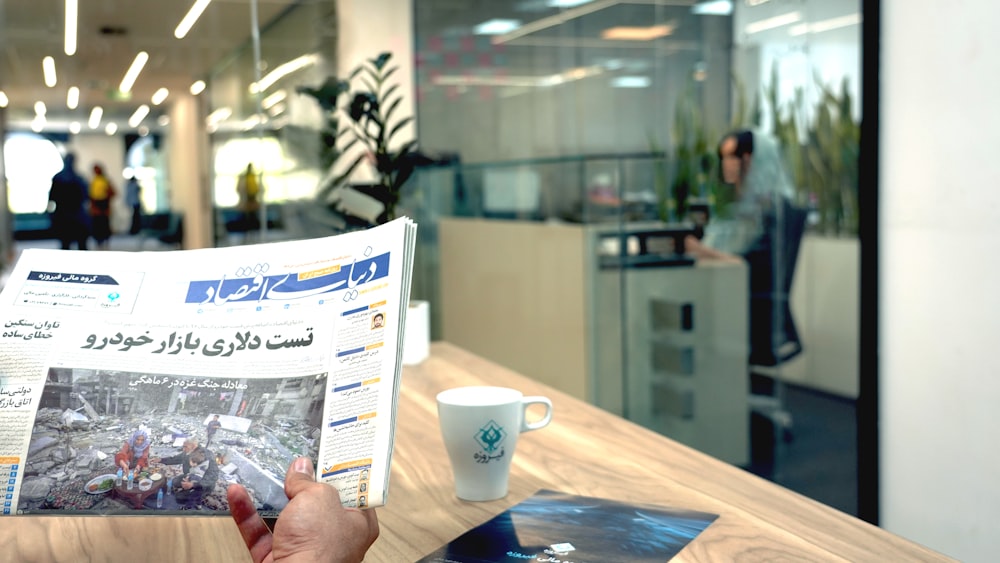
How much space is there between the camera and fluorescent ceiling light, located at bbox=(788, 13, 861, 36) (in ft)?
8.51

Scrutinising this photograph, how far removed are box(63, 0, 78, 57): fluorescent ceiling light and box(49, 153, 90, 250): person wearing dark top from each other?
1.11 ft

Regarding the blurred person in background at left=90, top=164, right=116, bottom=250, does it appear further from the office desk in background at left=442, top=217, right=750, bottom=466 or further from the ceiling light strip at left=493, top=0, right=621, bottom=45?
the ceiling light strip at left=493, top=0, right=621, bottom=45

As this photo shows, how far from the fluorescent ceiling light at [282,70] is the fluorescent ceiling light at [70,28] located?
1.95 feet

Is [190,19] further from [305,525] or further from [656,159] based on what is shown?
[305,525]

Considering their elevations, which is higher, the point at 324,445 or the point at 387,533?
the point at 324,445

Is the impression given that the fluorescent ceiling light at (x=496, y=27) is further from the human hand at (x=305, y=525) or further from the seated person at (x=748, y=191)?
the human hand at (x=305, y=525)

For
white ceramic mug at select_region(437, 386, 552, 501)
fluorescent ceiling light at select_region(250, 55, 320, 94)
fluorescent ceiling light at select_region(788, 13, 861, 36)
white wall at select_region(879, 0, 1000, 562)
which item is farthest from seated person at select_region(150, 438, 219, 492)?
fluorescent ceiling light at select_region(250, 55, 320, 94)

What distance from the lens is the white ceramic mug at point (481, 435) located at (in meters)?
0.99

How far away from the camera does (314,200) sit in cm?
359

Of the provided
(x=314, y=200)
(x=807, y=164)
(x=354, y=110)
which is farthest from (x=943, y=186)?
(x=314, y=200)

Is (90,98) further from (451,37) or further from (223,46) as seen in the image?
(451,37)

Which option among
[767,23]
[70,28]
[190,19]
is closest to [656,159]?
[767,23]

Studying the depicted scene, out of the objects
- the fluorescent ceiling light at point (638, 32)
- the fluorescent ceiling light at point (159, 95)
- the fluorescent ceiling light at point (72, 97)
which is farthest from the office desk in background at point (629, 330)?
the fluorescent ceiling light at point (72, 97)

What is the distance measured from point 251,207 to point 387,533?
2.69 metres
